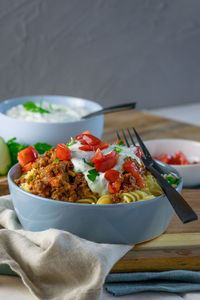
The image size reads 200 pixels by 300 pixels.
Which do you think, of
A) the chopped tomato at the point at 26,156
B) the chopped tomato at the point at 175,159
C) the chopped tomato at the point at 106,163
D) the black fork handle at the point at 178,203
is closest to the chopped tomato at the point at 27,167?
the chopped tomato at the point at 26,156

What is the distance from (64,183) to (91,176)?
136 millimetres

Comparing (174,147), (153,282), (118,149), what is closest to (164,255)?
(153,282)

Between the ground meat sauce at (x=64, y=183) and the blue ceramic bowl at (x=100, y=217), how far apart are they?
0.07 metres

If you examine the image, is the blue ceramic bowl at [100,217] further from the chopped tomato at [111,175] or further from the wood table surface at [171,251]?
the chopped tomato at [111,175]

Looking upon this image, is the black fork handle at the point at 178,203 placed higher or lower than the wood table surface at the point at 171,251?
higher

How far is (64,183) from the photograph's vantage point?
6.96 ft

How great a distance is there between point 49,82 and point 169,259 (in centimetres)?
403

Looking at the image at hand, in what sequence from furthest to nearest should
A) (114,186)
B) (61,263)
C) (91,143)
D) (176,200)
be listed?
(91,143) → (114,186) → (176,200) → (61,263)

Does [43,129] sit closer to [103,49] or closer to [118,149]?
[118,149]

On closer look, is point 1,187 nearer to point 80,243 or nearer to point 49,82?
point 80,243

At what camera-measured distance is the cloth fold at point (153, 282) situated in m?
1.94

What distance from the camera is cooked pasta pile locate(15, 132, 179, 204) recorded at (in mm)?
2115

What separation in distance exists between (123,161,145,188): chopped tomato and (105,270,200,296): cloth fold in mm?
449

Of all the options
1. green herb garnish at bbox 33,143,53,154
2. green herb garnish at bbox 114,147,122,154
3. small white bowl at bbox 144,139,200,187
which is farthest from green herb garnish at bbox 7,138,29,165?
small white bowl at bbox 144,139,200,187
